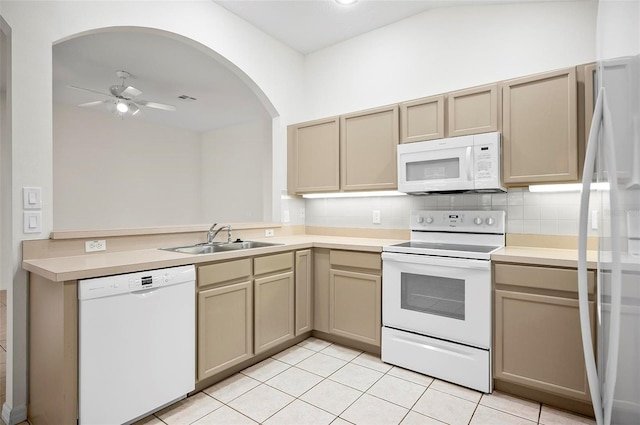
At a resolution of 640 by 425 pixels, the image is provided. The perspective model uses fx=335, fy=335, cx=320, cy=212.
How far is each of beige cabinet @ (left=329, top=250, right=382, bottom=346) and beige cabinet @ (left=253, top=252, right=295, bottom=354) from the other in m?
0.36

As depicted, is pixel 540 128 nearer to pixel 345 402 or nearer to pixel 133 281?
pixel 345 402

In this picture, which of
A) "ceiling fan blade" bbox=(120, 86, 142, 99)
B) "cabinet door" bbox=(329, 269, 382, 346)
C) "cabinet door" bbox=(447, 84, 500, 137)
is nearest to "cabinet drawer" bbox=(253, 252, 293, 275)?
"cabinet door" bbox=(329, 269, 382, 346)

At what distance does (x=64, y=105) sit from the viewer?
17.0ft

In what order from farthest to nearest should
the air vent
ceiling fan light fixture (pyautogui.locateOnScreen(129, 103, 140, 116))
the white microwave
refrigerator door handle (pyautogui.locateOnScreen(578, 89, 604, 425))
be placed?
the air vent → ceiling fan light fixture (pyautogui.locateOnScreen(129, 103, 140, 116)) → the white microwave → refrigerator door handle (pyautogui.locateOnScreen(578, 89, 604, 425))

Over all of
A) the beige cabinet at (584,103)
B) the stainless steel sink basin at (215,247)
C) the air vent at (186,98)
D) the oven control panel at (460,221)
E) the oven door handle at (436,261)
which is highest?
the air vent at (186,98)

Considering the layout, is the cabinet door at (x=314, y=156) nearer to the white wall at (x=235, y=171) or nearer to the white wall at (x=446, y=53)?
the white wall at (x=446, y=53)

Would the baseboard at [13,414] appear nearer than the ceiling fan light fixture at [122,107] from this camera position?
Yes

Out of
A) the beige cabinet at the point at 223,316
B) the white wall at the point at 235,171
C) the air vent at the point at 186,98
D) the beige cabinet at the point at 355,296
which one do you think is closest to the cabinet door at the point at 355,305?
the beige cabinet at the point at 355,296

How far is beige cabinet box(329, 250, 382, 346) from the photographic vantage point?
2.62 m

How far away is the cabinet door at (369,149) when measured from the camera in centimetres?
286

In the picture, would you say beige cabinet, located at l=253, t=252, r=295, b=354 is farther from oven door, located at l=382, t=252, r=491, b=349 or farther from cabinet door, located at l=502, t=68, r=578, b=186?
cabinet door, located at l=502, t=68, r=578, b=186

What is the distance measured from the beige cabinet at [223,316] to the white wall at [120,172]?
4416mm

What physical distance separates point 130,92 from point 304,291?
3.00 meters

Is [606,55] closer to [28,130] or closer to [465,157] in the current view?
[465,157]
